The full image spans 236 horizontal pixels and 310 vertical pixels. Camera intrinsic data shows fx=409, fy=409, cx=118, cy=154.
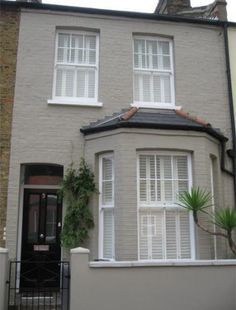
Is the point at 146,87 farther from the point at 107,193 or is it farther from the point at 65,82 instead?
the point at 107,193

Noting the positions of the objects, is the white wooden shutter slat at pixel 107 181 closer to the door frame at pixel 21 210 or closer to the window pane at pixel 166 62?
the door frame at pixel 21 210

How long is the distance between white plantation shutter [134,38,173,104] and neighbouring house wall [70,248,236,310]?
454 cm

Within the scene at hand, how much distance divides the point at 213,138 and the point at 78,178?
3.33m

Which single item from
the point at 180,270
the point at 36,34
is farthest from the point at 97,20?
the point at 180,270

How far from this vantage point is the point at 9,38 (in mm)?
10016

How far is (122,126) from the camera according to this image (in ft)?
29.1

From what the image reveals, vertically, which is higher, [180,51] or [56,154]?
[180,51]

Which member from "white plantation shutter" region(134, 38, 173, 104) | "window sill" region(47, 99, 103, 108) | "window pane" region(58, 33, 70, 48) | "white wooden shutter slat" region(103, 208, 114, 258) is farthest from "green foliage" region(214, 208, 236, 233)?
"window pane" region(58, 33, 70, 48)

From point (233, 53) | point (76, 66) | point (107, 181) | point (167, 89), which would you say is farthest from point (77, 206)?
point (233, 53)

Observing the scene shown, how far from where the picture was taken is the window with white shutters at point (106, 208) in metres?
8.88

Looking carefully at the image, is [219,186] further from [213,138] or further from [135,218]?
[135,218]

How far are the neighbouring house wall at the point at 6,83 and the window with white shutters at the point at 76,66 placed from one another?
106 centimetres

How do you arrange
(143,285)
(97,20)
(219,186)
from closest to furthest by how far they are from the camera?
(143,285) < (219,186) < (97,20)

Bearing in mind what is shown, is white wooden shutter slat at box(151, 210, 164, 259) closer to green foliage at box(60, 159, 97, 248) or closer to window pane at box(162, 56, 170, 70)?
green foliage at box(60, 159, 97, 248)
